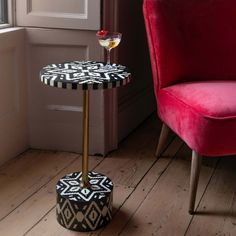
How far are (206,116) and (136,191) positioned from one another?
0.55 m

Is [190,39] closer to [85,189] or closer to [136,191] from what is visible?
[136,191]

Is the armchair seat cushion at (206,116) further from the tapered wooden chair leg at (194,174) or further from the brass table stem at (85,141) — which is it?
the brass table stem at (85,141)

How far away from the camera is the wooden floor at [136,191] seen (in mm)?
2020

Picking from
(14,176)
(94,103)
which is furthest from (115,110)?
(14,176)

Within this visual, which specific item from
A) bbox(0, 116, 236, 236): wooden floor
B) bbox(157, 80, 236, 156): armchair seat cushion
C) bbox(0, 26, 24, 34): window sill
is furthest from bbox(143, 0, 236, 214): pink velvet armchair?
bbox(0, 26, 24, 34): window sill

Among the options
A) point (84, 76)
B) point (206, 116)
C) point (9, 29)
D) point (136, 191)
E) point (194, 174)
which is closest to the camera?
point (84, 76)

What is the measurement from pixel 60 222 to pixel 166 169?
0.76m

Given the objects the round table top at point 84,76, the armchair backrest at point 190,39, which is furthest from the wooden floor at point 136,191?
the round table top at point 84,76

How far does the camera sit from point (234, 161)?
8.97 feet

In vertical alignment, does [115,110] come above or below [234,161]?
above

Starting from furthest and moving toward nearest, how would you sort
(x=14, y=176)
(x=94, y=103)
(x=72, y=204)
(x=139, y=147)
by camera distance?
(x=139, y=147)
(x=94, y=103)
(x=14, y=176)
(x=72, y=204)

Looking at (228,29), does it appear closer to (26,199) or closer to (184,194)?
(184,194)

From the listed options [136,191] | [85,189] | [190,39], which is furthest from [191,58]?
[85,189]

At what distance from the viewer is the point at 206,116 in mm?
1983
